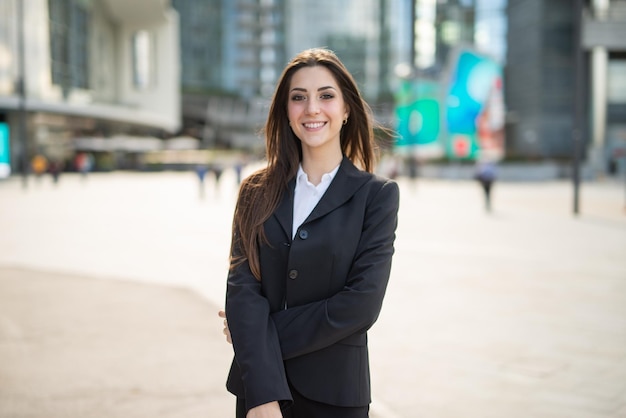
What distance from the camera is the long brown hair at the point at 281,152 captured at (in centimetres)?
237

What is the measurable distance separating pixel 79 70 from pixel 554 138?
40.4 meters

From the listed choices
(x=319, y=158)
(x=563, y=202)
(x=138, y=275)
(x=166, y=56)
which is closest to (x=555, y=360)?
(x=319, y=158)

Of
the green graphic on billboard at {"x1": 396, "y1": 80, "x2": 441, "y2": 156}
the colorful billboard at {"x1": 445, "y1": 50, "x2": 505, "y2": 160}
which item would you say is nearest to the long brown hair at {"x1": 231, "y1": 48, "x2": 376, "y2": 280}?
the colorful billboard at {"x1": 445, "y1": 50, "x2": 505, "y2": 160}

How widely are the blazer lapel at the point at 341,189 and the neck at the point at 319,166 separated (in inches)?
2.2

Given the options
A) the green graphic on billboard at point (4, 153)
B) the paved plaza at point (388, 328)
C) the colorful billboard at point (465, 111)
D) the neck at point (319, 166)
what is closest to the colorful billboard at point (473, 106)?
the colorful billboard at point (465, 111)

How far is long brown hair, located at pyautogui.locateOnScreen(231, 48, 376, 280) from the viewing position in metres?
2.37

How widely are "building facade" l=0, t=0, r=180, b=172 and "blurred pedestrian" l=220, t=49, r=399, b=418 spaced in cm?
3128

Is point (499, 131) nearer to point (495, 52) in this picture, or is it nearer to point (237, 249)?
point (495, 52)

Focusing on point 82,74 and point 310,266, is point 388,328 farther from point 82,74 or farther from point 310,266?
point 82,74

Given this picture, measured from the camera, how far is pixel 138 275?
31.1ft

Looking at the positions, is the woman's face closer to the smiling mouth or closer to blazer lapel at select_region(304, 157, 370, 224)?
the smiling mouth

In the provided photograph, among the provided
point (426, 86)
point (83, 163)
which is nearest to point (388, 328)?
point (83, 163)

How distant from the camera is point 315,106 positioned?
240cm

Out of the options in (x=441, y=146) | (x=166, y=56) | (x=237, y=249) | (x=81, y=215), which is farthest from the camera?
(x=166, y=56)
